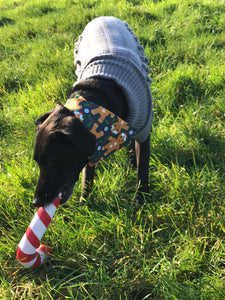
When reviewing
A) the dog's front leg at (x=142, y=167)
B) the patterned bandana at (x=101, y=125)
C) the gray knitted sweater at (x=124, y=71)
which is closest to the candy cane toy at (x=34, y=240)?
the patterned bandana at (x=101, y=125)

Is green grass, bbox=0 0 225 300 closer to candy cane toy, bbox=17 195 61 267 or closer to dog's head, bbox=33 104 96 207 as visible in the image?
candy cane toy, bbox=17 195 61 267

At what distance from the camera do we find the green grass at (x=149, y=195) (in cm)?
149

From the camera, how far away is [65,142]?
4.82ft

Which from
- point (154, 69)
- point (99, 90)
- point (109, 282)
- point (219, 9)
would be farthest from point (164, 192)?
point (219, 9)

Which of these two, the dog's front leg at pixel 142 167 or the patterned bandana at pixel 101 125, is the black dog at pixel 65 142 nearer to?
the patterned bandana at pixel 101 125

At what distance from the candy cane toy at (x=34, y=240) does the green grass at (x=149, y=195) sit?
5.0 inches

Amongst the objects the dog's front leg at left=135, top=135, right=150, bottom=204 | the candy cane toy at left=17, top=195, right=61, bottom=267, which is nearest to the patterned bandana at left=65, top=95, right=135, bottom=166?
the dog's front leg at left=135, top=135, right=150, bottom=204

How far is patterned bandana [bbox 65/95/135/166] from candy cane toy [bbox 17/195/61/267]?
0.41 metres

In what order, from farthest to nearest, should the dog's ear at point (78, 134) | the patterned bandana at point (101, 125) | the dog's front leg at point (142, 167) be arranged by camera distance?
1. the dog's front leg at point (142, 167)
2. the patterned bandana at point (101, 125)
3. the dog's ear at point (78, 134)

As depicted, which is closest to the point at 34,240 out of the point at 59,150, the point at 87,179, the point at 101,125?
the point at 59,150

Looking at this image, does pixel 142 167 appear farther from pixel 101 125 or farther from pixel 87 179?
pixel 101 125

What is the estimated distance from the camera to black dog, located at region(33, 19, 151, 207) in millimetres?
1424

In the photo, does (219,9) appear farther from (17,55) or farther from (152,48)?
(17,55)

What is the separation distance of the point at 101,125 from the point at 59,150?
11.6 inches
